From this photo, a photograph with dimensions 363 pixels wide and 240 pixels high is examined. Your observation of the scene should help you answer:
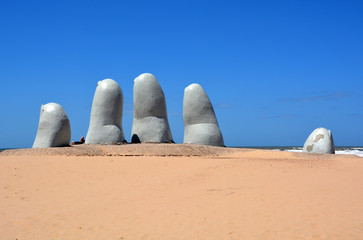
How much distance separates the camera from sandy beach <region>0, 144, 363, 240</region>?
5156 mm

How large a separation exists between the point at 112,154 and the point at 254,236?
10438 millimetres

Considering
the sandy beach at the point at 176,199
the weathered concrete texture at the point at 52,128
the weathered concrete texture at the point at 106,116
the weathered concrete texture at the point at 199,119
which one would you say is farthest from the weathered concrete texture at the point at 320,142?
the weathered concrete texture at the point at 52,128

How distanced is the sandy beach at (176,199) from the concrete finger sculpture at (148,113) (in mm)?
4781

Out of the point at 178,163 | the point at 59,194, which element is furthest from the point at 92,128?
the point at 59,194

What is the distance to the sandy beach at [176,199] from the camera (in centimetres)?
516

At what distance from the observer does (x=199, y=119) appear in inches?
720

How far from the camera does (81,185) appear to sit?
8750 millimetres

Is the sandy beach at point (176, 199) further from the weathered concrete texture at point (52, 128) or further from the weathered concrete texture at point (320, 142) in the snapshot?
the weathered concrete texture at point (320, 142)

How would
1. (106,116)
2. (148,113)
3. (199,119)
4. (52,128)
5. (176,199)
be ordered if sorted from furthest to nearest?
(199,119) < (148,113) < (106,116) < (52,128) < (176,199)

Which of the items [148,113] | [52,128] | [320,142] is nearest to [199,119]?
[148,113]

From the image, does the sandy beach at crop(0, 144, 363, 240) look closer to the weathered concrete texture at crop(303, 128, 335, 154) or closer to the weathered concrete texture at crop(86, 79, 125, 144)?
the weathered concrete texture at crop(303, 128, 335, 154)

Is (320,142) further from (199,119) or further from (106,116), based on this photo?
(106,116)

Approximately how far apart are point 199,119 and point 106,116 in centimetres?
465

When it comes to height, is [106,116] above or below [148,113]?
below
